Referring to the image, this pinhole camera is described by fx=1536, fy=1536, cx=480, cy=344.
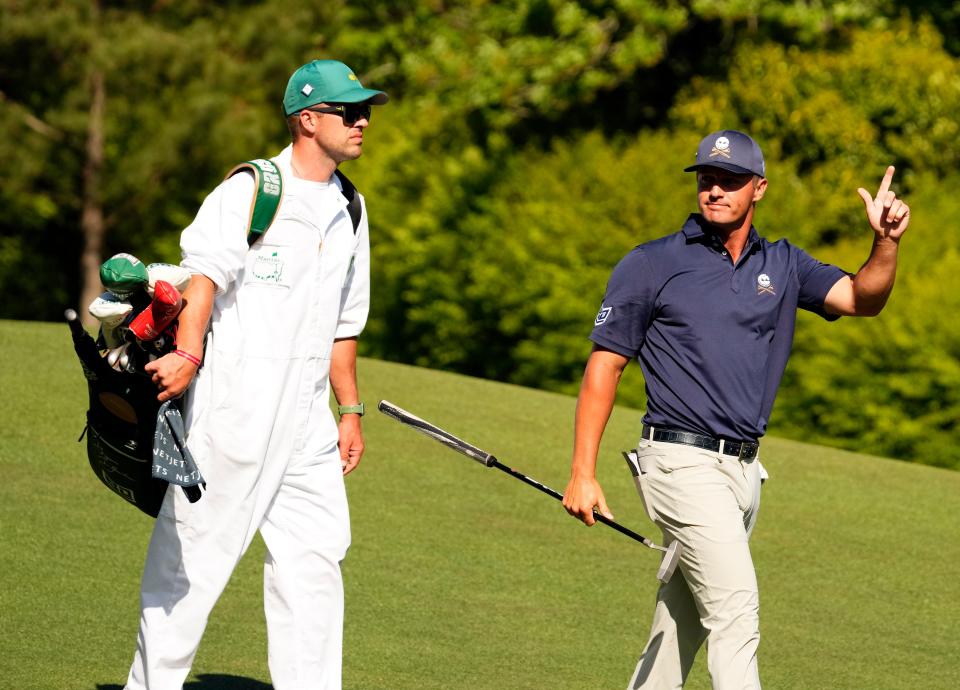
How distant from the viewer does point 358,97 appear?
4734 millimetres

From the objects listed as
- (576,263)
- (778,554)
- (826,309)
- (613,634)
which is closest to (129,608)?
(613,634)

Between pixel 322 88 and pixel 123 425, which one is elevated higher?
Result: pixel 322 88

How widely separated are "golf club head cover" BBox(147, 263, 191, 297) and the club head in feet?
5.59

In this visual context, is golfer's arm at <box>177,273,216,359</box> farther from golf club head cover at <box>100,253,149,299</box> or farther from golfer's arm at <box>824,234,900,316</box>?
golfer's arm at <box>824,234,900,316</box>

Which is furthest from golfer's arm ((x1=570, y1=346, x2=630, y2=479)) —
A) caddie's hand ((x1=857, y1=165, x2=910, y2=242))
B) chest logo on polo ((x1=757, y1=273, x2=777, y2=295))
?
caddie's hand ((x1=857, y1=165, x2=910, y2=242))

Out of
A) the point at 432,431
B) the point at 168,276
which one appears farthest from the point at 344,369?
the point at 168,276

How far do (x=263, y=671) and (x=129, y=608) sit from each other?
958mm

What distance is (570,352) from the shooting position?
1848 cm

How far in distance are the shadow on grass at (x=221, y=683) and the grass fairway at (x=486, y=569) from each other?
0.5 inches

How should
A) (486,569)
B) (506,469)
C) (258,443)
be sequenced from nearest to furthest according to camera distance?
(258,443), (506,469), (486,569)

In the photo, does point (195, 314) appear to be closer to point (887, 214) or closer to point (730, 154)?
point (730, 154)

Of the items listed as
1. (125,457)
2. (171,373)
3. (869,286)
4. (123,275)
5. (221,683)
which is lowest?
(221,683)

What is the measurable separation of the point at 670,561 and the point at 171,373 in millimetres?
1658

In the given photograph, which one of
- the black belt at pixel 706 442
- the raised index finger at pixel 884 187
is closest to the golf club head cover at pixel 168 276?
the black belt at pixel 706 442
